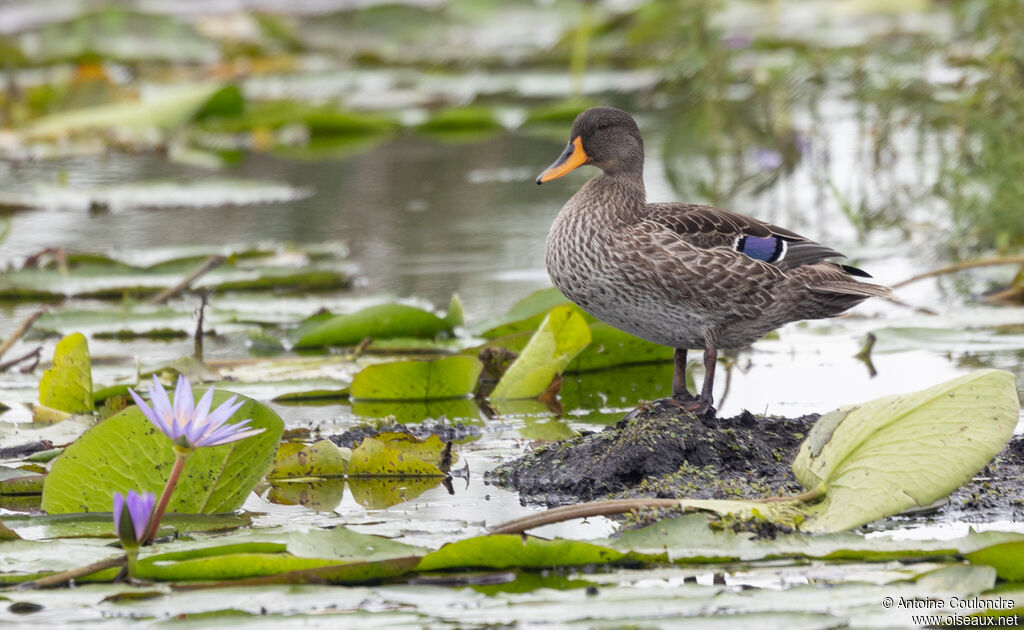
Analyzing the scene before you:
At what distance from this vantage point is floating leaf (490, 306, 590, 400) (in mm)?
4770

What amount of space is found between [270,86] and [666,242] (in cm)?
1225

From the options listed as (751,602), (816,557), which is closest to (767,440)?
(816,557)

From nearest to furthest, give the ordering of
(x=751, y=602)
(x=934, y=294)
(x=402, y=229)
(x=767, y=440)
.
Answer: (x=751, y=602) → (x=767, y=440) → (x=934, y=294) → (x=402, y=229)

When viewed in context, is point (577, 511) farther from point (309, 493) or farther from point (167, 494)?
point (309, 493)

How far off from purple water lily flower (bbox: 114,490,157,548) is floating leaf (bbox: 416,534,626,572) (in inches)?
23.2

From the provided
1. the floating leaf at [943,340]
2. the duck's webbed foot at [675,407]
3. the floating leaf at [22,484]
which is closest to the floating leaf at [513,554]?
the duck's webbed foot at [675,407]

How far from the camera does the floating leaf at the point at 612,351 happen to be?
5.41m

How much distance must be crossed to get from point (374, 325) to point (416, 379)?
674 millimetres

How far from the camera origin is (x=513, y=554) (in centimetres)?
297

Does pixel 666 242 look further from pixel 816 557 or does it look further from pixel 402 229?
pixel 402 229

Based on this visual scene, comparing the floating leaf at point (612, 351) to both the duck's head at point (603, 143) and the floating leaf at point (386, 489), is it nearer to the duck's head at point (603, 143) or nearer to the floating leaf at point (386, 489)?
the duck's head at point (603, 143)

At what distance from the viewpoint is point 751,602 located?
268 centimetres

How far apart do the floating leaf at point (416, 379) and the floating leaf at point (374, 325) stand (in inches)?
22.7

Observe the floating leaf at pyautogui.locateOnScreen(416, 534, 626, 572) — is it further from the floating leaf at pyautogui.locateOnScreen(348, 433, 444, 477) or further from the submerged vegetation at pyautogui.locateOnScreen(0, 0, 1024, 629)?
the floating leaf at pyautogui.locateOnScreen(348, 433, 444, 477)
